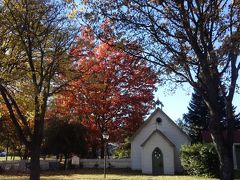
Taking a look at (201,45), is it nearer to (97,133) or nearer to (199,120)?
(97,133)

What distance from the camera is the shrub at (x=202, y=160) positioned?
1142 inches

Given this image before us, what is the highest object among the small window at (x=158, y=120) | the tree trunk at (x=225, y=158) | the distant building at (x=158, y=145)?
the small window at (x=158, y=120)

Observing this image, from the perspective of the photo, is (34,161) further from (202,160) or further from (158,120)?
(158,120)

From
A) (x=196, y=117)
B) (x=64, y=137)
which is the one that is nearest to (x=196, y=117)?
(x=196, y=117)

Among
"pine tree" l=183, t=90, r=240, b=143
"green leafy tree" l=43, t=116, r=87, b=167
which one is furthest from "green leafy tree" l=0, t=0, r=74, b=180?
"pine tree" l=183, t=90, r=240, b=143

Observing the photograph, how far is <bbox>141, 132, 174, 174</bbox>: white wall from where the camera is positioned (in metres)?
34.7

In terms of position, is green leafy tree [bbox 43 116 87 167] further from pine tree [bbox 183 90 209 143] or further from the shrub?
pine tree [bbox 183 90 209 143]

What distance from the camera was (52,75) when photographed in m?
20.1

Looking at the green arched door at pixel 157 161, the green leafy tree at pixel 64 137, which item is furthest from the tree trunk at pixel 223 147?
the green leafy tree at pixel 64 137

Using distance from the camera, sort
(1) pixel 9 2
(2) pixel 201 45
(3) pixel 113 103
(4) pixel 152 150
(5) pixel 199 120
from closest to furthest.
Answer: (2) pixel 201 45 < (1) pixel 9 2 < (4) pixel 152 150 < (3) pixel 113 103 < (5) pixel 199 120

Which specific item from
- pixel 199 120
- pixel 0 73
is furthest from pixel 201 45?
pixel 199 120

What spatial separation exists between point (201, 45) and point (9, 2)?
30.8 ft

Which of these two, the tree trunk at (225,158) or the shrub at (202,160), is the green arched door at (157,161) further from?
the tree trunk at (225,158)

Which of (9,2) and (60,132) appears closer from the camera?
(9,2)
